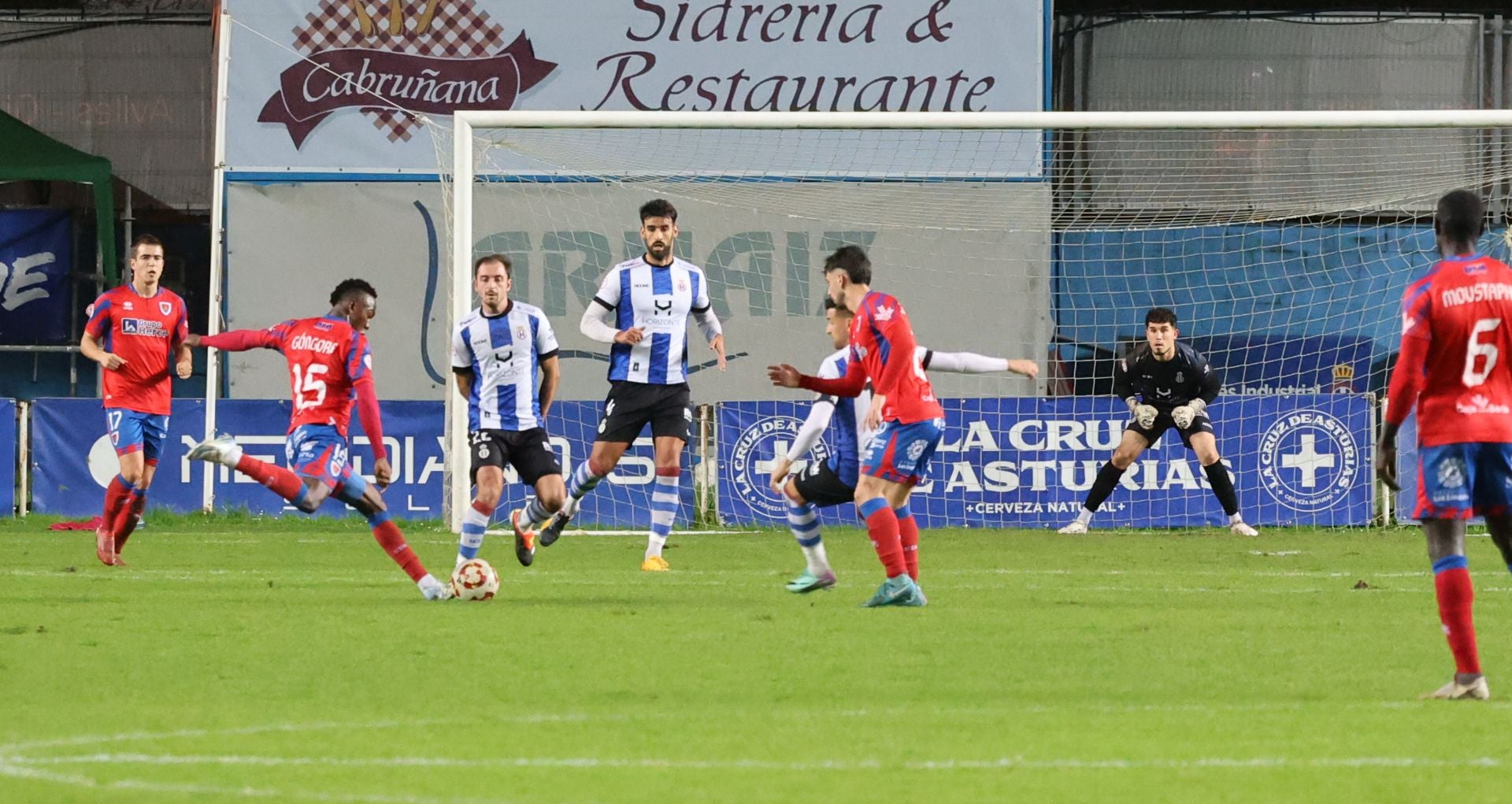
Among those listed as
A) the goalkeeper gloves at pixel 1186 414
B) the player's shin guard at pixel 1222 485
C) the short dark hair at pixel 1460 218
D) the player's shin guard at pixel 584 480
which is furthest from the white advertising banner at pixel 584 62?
the short dark hair at pixel 1460 218

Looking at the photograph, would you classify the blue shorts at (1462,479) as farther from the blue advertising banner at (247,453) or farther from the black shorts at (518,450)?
the blue advertising banner at (247,453)

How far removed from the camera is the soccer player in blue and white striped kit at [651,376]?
12383 millimetres

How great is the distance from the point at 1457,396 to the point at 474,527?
5053 mm

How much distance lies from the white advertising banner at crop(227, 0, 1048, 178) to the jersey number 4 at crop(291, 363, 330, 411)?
1123 cm

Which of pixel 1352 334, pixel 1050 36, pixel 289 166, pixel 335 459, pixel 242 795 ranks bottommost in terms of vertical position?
pixel 242 795

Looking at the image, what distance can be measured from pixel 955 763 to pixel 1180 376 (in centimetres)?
1197

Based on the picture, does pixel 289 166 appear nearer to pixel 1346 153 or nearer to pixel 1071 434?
pixel 1071 434

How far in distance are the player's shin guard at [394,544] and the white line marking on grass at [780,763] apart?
4.56 m

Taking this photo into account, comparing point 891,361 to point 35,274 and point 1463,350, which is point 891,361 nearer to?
point 1463,350

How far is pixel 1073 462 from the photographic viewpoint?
695 inches

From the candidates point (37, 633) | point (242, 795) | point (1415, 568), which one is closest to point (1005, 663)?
point (242, 795)

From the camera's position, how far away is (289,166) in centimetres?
2156

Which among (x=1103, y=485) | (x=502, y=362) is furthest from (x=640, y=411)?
(x=1103, y=485)

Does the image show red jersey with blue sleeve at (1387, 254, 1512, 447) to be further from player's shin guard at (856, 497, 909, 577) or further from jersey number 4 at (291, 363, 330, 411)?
jersey number 4 at (291, 363, 330, 411)
